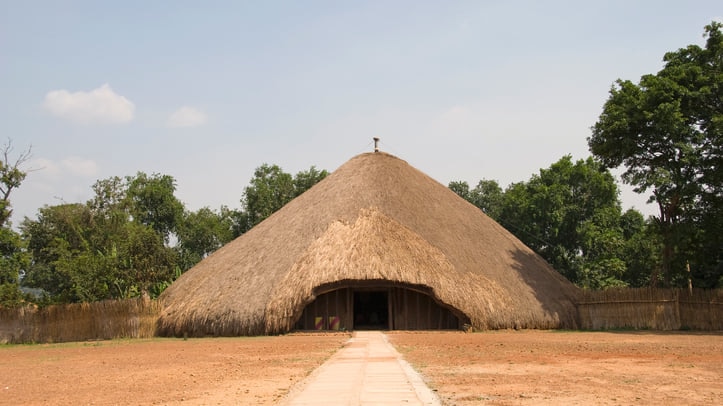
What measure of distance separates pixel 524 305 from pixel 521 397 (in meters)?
15.6

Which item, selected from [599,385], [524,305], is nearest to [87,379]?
[599,385]

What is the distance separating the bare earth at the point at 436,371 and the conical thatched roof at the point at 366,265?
3.20 meters

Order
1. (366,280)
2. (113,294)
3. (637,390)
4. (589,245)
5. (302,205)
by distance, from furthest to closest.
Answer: (589,245), (113,294), (302,205), (366,280), (637,390)

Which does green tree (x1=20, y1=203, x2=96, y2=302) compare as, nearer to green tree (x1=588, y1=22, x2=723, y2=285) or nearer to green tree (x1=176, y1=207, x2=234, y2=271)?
green tree (x1=176, y1=207, x2=234, y2=271)

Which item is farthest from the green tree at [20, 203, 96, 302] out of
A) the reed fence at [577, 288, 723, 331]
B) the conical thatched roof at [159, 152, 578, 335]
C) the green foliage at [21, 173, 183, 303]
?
the reed fence at [577, 288, 723, 331]

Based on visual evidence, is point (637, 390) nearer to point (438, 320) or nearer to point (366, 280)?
point (366, 280)

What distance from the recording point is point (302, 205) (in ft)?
91.9

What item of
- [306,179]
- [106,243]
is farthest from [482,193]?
[106,243]

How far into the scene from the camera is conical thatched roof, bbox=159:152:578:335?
2172cm

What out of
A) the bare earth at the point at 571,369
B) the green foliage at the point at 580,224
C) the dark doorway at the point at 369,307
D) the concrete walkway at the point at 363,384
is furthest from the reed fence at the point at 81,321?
the green foliage at the point at 580,224

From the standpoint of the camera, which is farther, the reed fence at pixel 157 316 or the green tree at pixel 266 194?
the green tree at pixel 266 194

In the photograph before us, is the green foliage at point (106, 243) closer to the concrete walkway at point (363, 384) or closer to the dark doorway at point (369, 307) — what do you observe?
the dark doorway at point (369, 307)

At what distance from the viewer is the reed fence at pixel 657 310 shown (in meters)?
22.8

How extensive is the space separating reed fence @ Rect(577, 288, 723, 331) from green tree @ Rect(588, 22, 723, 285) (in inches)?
45.3
